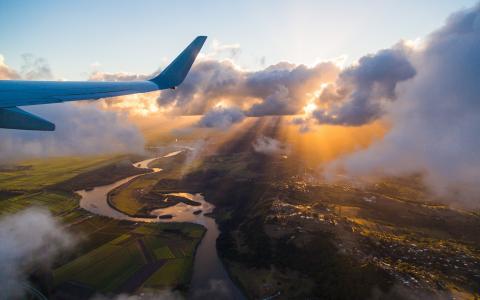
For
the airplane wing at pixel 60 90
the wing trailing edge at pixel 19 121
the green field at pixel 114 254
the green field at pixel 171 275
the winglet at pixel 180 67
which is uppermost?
the winglet at pixel 180 67

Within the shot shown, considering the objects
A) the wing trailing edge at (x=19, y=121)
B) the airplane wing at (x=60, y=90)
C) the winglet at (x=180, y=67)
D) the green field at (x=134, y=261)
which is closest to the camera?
the wing trailing edge at (x=19, y=121)

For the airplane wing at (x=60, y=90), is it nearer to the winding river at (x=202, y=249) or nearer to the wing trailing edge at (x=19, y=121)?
the wing trailing edge at (x=19, y=121)

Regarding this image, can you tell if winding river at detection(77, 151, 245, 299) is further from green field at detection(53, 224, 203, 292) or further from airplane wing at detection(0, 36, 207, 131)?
airplane wing at detection(0, 36, 207, 131)

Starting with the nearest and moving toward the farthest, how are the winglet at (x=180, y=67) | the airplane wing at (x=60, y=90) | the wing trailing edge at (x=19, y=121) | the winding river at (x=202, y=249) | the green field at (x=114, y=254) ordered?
the wing trailing edge at (x=19, y=121) → the airplane wing at (x=60, y=90) → the winglet at (x=180, y=67) → the winding river at (x=202, y=249) → the green field at (x=114, y=254)

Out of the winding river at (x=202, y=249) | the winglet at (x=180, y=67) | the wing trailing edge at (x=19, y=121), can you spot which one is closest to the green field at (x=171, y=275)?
the winding river at (x=202, y=249)

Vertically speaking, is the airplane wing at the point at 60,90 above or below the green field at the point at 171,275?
above

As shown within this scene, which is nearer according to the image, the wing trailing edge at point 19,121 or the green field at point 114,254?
the wing trailing edge at point 19,121

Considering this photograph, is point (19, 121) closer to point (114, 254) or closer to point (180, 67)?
point (180, 67)

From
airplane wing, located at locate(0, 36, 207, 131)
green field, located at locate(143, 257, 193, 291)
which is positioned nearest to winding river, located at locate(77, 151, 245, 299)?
green field, located at locate(143, 257, 193, 291)
